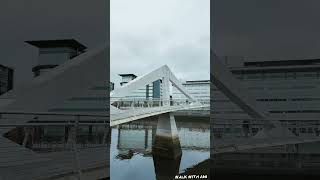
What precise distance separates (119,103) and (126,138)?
26 centimetres

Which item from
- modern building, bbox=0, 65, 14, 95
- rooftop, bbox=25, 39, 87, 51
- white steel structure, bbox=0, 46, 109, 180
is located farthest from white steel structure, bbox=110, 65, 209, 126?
modern building, bbox=0, 65, 14, 95

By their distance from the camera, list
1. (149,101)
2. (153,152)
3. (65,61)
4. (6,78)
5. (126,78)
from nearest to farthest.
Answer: (126,78)
(153,152)
(149,101)
(65,61)
(6,78)

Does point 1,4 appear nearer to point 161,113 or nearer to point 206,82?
point 161,113

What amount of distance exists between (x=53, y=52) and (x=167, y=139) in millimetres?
1511

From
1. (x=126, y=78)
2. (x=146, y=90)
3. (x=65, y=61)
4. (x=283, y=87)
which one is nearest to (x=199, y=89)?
(x=146, y=90)

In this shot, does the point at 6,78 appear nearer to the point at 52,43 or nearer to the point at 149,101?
the point at 52,43

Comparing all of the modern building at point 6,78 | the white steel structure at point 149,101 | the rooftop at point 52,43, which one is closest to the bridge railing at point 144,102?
the white steel structure at point 149,101

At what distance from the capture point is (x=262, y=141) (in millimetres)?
4871

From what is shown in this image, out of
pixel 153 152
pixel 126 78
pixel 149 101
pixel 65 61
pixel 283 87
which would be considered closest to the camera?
pixel 126 78

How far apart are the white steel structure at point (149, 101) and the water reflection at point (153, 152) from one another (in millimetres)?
89

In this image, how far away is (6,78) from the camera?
12.1 ft

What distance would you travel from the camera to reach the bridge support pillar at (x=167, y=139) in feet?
9.51

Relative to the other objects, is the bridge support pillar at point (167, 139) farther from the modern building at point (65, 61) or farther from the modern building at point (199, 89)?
the modern building at point (65, 61)

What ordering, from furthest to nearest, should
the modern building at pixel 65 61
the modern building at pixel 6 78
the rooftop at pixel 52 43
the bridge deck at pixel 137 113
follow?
the rooftop at pixel 52 43 → the modern building at pixel 6 78 → the modern building at pixel 65 61 → the bridge deck at pixel 137 113
